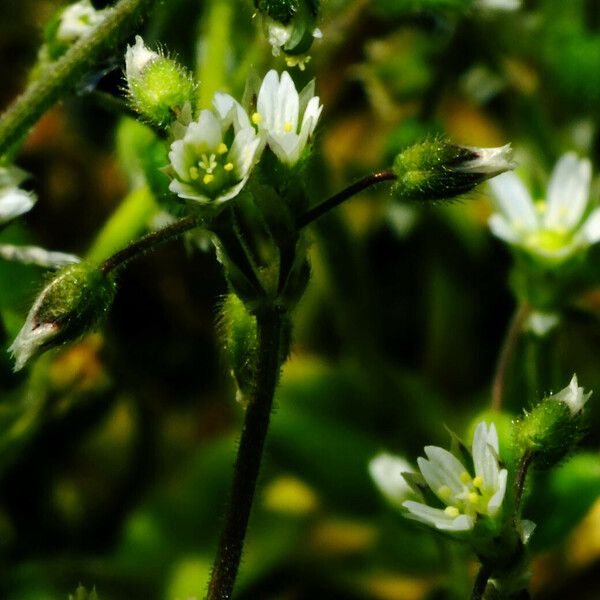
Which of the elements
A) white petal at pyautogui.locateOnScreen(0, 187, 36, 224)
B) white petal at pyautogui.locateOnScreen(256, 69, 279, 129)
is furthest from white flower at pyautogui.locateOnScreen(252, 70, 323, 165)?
white petal at pyautogui.locateOnScreen(0, 187, 36, 224)

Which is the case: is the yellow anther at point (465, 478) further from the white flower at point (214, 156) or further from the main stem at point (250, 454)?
the white flower at point (214, 156)

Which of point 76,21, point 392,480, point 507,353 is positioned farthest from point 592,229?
point 76,21

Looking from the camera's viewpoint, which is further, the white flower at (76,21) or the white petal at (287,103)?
the white flower at (76,21)

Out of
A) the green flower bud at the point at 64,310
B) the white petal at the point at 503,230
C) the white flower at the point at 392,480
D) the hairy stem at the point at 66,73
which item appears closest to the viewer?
the green flower bud at the point at 64,310

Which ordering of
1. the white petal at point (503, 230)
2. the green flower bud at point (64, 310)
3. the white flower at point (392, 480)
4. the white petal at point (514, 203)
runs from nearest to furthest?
the green flower bud at point (64, 310), the white flower at point (392, 480), the white petal at point (503, 230), the white petal at point (514, 203)

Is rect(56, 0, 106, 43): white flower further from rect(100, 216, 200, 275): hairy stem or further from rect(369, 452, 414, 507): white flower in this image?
rect(369, 452, 414, 507): white flower

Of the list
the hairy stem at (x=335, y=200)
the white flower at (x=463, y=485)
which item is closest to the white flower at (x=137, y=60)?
the hairy stem at (x=335, y=200)

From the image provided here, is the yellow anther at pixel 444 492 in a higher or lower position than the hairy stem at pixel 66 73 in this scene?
lower
